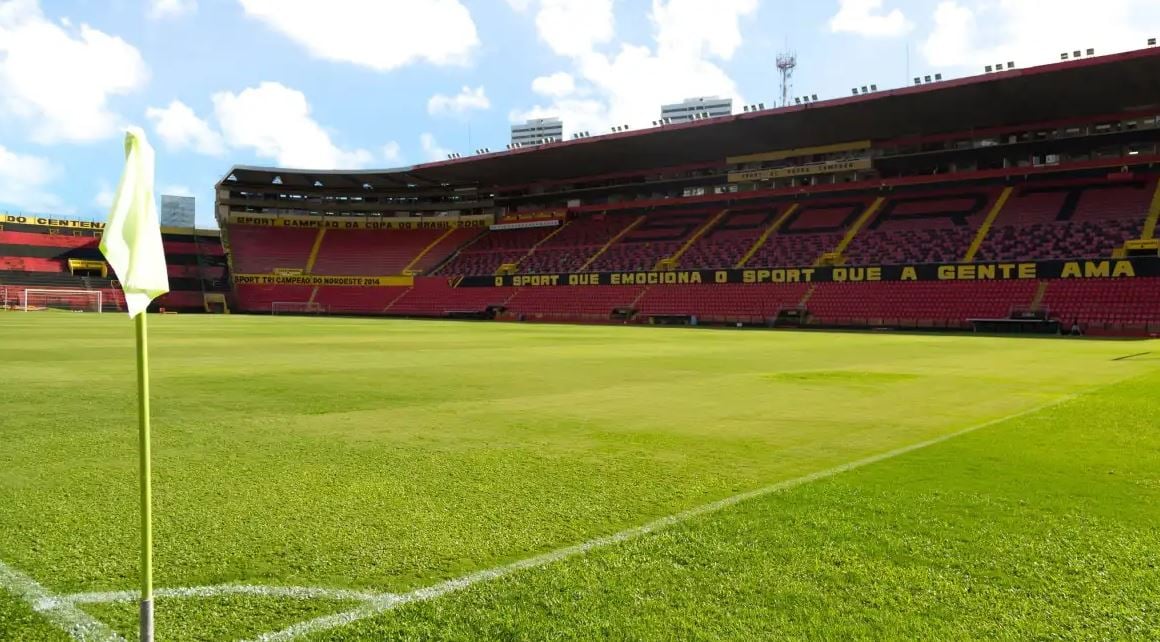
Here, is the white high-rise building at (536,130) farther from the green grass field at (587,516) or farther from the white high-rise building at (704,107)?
the green grass field at (587,516)

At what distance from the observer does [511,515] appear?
426 cm

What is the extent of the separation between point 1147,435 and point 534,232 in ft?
195

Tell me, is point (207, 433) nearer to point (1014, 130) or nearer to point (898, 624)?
point (898, 624)

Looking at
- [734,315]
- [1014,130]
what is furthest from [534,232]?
[1014,130]

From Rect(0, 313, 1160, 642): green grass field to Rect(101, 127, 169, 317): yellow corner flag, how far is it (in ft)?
4.64

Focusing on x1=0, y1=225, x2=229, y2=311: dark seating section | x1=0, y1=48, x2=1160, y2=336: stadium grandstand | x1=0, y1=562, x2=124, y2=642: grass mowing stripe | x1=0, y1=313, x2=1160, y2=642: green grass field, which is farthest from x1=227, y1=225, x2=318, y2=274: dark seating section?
x1=0, y1=562, x2=124, y2=642: grass mowing stripe

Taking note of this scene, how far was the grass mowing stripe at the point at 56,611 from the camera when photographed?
2.69 metres

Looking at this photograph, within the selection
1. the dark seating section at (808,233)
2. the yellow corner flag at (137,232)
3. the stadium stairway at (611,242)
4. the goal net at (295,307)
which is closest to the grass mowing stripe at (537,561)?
the yellow corner flag at (137,232)

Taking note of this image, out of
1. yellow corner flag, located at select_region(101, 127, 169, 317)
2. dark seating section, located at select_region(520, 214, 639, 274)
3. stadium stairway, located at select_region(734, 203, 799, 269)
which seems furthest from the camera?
dark seating section, located at select_region(520, 214, 639, 274)

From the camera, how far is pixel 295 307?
205 feet

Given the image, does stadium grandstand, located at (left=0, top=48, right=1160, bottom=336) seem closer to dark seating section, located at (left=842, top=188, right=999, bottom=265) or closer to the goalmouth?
dark seating section, located at (left=842, top=188, right=999, bottom=265)

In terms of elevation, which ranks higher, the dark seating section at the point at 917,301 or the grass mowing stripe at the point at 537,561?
the dark seating section at the point at 917,301

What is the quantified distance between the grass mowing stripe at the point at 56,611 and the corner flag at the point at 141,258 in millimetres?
472

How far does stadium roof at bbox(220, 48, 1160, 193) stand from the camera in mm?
37459
